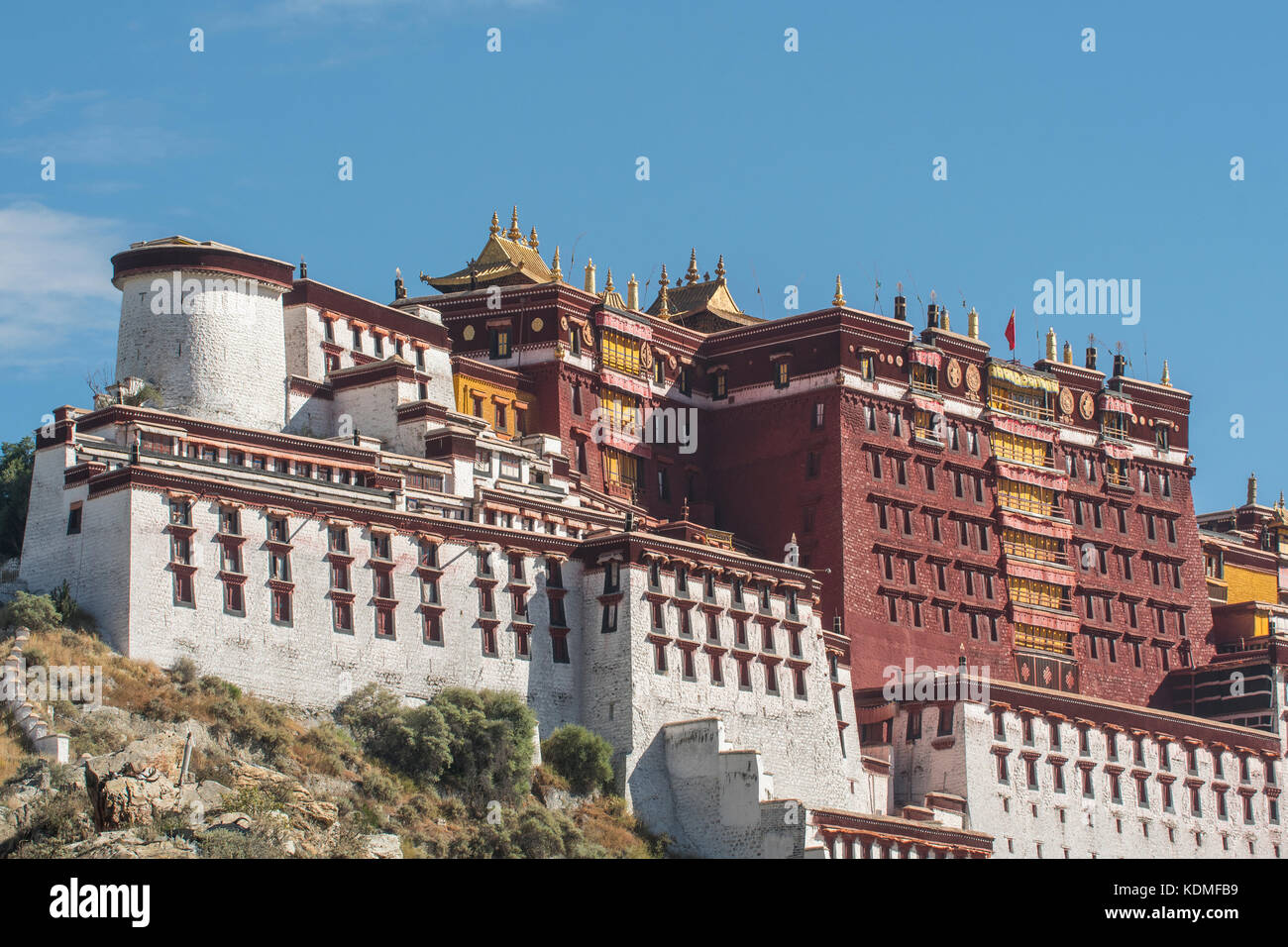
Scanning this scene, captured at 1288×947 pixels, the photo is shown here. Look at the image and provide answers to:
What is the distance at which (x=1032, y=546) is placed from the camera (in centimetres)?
12850

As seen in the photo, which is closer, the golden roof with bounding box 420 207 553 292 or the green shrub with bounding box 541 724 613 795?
the green shrub with bounding box 541 724 613 795

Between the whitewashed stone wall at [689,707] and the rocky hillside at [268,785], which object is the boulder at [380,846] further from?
the whitewashed stone wall at [689,707]

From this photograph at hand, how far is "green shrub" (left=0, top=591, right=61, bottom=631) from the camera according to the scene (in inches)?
3250

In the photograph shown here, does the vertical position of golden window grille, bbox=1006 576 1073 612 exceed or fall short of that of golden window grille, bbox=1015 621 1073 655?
it exceeds it

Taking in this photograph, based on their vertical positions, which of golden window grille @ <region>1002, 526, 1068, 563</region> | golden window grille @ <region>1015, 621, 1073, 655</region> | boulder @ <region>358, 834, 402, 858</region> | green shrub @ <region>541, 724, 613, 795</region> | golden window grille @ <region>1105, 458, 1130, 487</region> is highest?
golden window grille @ <region>1105, 458, 1130, 487</region>

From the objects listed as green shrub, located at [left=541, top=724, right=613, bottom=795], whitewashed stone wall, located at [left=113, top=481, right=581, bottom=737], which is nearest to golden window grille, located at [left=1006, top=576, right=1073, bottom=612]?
whitewashed stone wall, located at [left=113, top=481, right=581, bottom=737]

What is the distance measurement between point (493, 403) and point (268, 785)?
1526 inches

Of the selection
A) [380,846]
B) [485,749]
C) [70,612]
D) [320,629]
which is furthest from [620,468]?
[380,846]

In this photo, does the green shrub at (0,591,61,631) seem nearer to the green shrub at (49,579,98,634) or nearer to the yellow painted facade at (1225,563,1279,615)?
the green shrub at (49,579,98,634)

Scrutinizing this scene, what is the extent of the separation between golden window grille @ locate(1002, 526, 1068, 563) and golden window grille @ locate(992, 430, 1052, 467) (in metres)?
3.98
